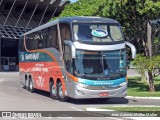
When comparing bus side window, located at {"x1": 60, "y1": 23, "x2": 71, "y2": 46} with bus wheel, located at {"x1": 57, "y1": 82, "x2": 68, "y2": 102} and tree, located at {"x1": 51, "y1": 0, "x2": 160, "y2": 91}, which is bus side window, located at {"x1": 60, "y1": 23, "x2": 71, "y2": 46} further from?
tree, located at {"x1": 51, "y1": 0, "x2": 160, "y2": 91}

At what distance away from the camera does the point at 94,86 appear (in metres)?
18.4

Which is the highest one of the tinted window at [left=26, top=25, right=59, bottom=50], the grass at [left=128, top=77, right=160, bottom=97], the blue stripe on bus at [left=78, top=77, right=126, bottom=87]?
the tinted window at [left=26, top=25, right=59, bottom=50]

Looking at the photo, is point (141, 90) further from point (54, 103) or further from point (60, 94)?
point (54, 103)

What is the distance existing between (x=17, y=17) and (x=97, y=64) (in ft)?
188

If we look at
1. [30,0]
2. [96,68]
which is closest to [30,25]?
[30,0]

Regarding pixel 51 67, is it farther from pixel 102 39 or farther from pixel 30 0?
pixel 30 0

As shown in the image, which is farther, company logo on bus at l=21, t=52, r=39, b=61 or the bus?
company logo on bus at l=21, t=52, r=39, b=61

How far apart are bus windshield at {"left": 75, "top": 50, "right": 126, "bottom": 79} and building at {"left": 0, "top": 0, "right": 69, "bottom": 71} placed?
4873cm

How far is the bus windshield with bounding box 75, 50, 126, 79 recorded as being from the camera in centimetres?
1838

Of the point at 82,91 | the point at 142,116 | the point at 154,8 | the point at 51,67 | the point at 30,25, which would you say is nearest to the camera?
the point at 142,116

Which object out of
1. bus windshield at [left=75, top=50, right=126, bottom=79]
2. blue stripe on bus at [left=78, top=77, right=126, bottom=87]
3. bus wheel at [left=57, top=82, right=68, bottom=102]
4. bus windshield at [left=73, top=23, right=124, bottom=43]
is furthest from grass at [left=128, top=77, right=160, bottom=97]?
bus windshield at [left=73, top=23, right=124, bottom=43]

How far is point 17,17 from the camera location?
2913 inches

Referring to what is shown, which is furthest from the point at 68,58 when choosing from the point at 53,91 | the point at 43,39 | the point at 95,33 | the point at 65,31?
the point at 43,39

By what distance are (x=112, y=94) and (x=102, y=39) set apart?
8.11ft
